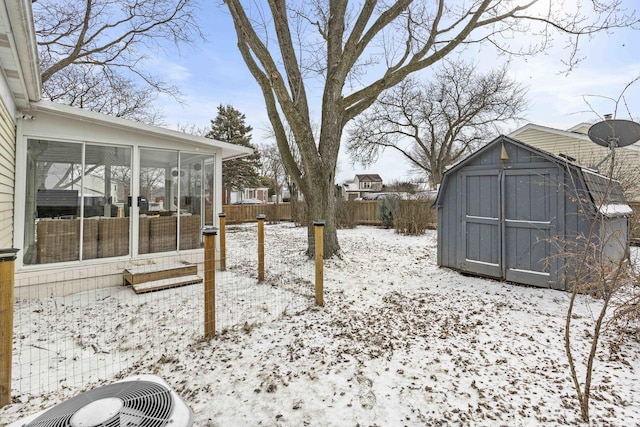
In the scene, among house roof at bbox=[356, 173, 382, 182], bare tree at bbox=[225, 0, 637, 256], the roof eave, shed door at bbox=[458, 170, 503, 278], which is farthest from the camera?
house roof at bbox=[356, 173, 382, 182]

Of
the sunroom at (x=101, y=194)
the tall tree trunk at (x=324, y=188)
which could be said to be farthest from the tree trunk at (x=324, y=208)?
the sunroom at (x=101, y=194)

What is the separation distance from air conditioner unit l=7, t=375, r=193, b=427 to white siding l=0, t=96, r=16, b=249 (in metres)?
3.58

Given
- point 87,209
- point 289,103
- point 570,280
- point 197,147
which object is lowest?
point 570,280

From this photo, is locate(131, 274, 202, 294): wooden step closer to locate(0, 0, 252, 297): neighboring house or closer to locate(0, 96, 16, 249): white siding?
locate(0, 0, 252, 297): neighboring house

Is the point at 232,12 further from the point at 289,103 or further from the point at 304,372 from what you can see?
the point at 304,372

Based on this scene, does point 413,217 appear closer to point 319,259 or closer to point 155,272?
point 319,259

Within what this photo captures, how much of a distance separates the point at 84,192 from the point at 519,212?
6.59 m

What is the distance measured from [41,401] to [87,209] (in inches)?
125

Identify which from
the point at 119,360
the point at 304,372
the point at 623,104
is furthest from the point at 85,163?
the point at 623,104

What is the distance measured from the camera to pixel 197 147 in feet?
Answer: 18.4

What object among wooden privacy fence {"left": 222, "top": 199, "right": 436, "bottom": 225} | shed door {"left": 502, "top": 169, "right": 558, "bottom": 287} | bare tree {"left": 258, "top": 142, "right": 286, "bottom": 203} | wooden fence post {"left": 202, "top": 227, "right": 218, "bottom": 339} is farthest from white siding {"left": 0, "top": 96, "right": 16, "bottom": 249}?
bare tree {"left": 258, "top": 142, "right": 286, "bottom": 203}

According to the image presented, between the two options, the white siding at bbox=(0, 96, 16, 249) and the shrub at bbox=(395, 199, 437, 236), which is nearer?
the white siding at bbox=(0, 96, 16, 249)

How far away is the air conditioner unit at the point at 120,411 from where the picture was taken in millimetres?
1032

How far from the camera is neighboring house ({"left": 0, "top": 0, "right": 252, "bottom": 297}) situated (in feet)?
13.0
